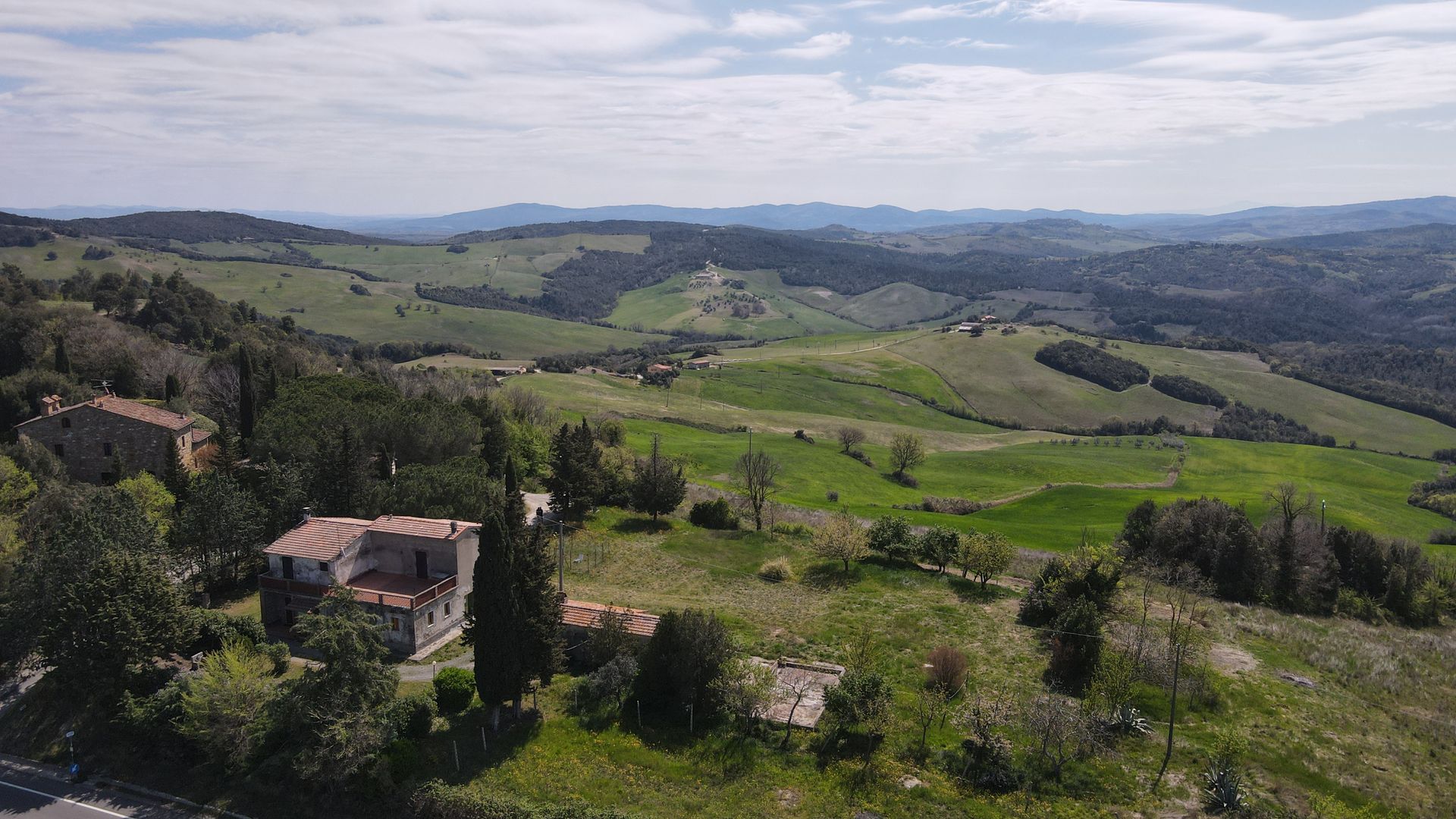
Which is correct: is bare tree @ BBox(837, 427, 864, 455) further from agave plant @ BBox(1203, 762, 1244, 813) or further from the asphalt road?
the asphalt road

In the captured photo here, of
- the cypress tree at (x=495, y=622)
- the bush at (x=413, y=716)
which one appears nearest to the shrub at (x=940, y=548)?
the cypress tree at (x=495, y=622)

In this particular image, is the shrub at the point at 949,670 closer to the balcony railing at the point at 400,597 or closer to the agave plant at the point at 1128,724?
the agave plant at the point at 1128,724

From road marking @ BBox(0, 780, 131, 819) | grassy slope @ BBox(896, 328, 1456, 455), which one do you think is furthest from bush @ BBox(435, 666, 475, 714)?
grassy slope @ BBox(896, 328, 1456, 455)

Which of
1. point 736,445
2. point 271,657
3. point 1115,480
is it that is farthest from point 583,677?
point 1115,480

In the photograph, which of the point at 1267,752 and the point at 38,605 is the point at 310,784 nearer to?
the point at 38,605

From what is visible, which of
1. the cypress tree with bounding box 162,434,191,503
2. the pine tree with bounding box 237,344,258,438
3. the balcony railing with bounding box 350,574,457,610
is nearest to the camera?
the balcony railing with bounding box 350,574,457,610

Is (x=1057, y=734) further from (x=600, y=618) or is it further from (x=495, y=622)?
(x=495, y=622)
